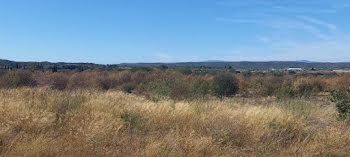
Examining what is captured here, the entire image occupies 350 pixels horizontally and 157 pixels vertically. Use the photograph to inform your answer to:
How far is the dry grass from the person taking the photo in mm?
6020

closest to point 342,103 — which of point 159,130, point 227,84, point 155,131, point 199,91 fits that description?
point 159,130

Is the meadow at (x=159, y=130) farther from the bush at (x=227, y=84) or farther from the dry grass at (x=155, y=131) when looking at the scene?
the bush at (x=227, y=84)

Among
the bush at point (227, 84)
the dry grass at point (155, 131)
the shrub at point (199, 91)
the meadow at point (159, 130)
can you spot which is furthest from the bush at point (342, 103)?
the bush at point (227, 84)

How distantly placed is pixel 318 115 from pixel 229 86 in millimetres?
39833

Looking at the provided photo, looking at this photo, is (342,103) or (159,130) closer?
(159,130)

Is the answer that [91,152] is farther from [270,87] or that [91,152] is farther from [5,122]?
[270,87]

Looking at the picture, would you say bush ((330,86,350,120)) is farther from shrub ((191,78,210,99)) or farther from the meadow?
shrub ((191,78,210,99))

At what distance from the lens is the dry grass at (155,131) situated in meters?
6.02

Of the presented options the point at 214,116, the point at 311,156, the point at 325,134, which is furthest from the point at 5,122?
the point at 325,134

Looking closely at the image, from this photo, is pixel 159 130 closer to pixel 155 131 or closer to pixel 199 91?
pixel 155 131

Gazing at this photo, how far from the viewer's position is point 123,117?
316 inches

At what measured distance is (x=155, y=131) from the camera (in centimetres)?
727

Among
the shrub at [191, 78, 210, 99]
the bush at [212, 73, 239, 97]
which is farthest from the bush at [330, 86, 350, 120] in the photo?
the bush at [212, 73, 239, 97]

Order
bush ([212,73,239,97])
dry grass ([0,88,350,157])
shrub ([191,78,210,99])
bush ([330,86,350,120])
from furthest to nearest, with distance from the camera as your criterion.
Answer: bush ([212,73,239,97])
shrub ([191,78,210,99])
bush ([330,86,350,120])
dry grass ([0,88,350,157])
